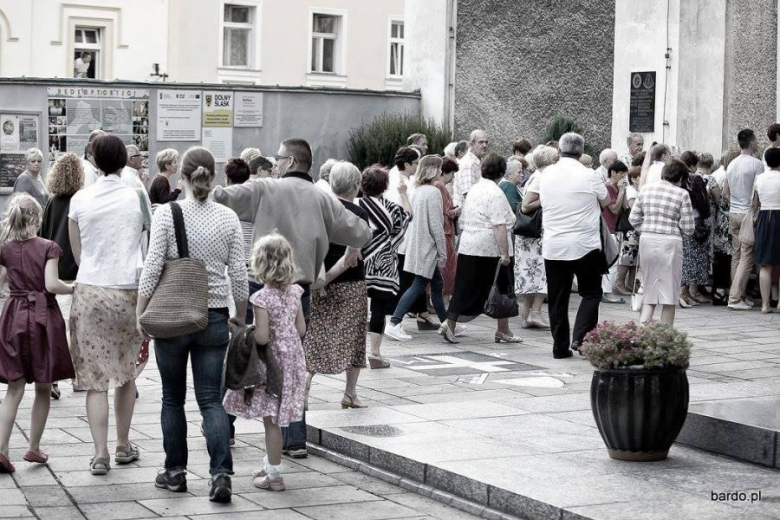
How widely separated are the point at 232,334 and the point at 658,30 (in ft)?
45.0

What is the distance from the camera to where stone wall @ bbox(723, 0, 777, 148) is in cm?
1942

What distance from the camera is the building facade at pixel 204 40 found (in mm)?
34094

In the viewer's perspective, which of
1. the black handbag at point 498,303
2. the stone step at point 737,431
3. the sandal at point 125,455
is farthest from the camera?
the black handbag at point 498,303

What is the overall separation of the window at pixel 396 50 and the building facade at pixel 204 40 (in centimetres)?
26

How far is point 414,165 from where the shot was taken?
14.0 m

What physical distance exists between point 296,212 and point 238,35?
94.7 feet

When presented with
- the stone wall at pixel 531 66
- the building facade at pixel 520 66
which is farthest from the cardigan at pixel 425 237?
the stone wall at pixel 531 66

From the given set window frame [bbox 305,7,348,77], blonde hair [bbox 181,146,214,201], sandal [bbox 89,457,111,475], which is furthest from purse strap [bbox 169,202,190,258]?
window frame [bbox 305,7,348,77]

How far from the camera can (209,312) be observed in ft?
23.7

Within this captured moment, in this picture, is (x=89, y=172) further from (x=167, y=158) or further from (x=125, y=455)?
(x=125, y=455)

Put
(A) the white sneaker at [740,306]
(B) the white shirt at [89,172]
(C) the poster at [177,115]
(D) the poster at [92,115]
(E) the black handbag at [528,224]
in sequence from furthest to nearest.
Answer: (C) the poster at [177,115]
(D) the poster at [92,115]
(A) the white sneaker at [740,306]
(E) the black handbag at [528,224]
(B) the white shirt at [89,172]

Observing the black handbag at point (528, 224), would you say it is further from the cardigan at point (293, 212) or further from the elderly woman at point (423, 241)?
the cardigan at point (293, 212)

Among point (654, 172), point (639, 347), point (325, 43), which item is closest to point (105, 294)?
point (639, 347)

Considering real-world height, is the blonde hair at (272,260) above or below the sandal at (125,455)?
above
